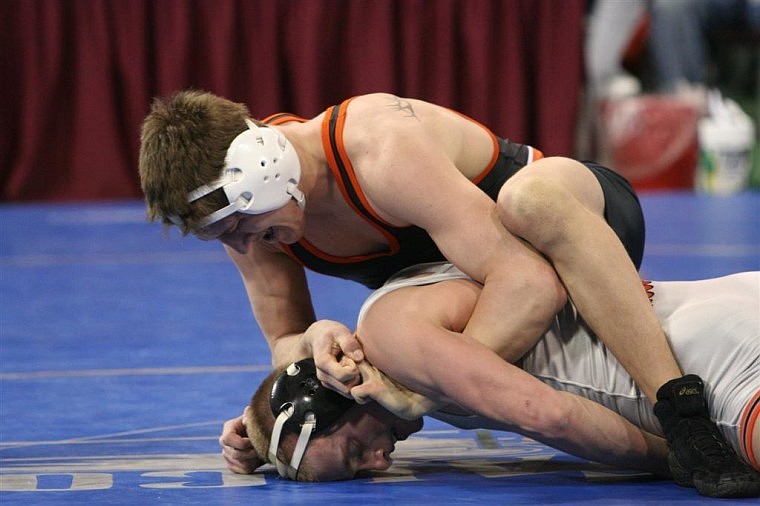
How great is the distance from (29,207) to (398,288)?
585cm

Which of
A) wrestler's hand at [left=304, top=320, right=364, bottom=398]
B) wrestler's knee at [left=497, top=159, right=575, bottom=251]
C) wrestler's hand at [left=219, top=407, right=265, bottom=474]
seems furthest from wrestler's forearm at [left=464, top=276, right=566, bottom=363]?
wrestler's hand at [left=219, top=407, right=265, bottom=474]

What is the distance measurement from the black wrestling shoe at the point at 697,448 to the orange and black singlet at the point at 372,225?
66cm

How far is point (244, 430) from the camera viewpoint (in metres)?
2.82

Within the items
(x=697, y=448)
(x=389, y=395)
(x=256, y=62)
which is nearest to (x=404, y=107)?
(x=389, y=395)

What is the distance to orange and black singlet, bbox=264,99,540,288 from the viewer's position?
289cm

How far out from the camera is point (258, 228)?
2.81 meters

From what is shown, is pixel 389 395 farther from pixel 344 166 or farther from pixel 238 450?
pixel 344 166

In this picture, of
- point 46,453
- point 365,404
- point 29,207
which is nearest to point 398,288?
point 365,404

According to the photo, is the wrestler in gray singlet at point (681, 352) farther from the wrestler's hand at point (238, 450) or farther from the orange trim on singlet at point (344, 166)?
the wrestler's hand at point (238, 450)

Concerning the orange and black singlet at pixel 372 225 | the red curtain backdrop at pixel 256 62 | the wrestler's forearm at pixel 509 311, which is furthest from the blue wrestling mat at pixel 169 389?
the red curtain backdrop at pixel 256 62

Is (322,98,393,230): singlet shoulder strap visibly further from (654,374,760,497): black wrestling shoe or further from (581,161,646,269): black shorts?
(654,374,760,497): black wrestling shoe

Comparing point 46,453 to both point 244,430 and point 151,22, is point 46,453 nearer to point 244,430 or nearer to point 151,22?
point 244,430

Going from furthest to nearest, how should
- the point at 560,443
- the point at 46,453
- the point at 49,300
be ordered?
1. the point at 49,300
2. the point at 46,453
3. the point at 560,443

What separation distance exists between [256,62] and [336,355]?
19.1 ft
